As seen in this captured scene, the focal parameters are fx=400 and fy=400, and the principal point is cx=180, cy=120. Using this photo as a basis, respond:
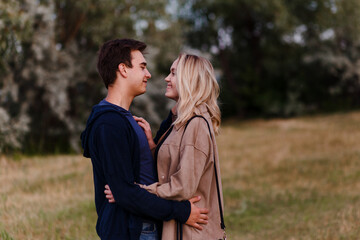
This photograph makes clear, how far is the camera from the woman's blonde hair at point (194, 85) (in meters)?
2.53

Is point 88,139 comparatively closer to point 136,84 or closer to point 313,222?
point 136,84

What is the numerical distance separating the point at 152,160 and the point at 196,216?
1.49ft

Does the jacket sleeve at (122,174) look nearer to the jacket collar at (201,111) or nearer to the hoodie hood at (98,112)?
the hoodie hood at (98,112)

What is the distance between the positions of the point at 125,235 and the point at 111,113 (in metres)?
0.73

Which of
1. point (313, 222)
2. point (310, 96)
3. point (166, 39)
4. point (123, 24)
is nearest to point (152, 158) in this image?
point (313, 222)

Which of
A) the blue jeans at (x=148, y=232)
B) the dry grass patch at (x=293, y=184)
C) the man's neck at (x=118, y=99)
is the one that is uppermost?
the man's neck at (x=118, y=99)

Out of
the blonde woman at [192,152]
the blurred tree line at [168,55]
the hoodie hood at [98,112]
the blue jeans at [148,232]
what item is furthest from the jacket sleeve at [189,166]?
the blurred tree line at [168,55]

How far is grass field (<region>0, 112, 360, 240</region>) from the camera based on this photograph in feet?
18.8

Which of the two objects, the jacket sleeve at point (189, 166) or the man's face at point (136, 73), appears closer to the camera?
the jacket sleeve at point (189, 166)

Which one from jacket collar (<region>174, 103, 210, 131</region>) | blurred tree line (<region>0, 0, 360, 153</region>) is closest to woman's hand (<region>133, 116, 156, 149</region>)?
jacket collar (<region>174, 103, 210, 131</region>)

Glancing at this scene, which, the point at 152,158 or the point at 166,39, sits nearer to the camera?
the point at 152,158

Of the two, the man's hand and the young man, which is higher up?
the young man

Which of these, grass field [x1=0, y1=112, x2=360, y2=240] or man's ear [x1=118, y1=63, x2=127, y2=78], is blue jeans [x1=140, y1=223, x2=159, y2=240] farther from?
grass field [x1=0, y1=112, x2=360, y2=240]

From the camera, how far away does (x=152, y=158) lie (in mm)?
2609
